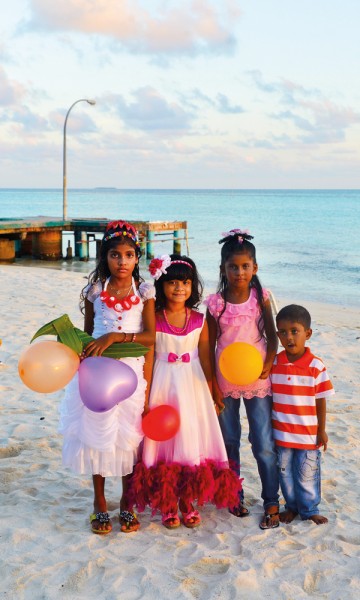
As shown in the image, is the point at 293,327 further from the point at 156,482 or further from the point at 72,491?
the point at 72,491

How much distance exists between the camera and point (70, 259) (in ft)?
82.1

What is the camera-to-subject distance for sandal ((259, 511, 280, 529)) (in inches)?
137

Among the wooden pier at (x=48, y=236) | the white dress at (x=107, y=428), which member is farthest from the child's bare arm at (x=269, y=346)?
the wooden pier at (x=48, y=236)

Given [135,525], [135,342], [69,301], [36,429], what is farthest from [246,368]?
[69,301]

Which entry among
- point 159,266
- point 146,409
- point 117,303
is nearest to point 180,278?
point 159,266

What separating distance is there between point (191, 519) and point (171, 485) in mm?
268

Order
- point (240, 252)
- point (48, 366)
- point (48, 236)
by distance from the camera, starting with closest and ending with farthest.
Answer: point (48, 366)
point (240, 252)
point (48, 236)

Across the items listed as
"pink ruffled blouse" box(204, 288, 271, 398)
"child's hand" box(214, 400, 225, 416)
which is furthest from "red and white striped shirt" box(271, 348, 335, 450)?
"child's hand" box(214, 400, 225, 416)

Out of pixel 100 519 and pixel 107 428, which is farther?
pixel 100 519

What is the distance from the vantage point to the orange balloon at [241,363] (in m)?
3.31

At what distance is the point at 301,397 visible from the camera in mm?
3492

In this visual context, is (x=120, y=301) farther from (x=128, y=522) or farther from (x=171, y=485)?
(x=128, y=522)

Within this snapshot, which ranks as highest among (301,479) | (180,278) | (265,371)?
(180,278)

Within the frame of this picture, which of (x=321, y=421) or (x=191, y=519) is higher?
(x=321, y=421)
